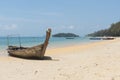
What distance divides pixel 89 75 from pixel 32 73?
8.08 ft

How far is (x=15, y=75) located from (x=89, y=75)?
268 cm

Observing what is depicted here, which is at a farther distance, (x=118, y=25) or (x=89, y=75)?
(x=118, y=25)

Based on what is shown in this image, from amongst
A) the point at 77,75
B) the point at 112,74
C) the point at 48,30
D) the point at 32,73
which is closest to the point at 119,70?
the point at 112,74

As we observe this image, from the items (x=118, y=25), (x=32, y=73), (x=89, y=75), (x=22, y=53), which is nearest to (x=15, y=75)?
(x=32, y=73)

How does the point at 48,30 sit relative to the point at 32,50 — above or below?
above

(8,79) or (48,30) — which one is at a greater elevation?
(48,30)

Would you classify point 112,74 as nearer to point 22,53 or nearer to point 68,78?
point 68,78

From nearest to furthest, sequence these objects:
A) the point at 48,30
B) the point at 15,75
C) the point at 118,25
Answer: the point at 15,75 < the point at 48,30 < the point at 118,25

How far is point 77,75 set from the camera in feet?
31.0

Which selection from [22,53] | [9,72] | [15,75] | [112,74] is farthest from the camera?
[22,53]

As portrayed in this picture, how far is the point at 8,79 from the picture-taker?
9602mm

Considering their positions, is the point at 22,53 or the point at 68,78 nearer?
the point at 68,78

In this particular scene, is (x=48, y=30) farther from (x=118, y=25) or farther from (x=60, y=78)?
(x=118, y=25)

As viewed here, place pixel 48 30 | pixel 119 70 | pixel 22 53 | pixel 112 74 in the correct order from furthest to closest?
pixel 22 53 → pixel 48 30 → pixel 119 70 → pixel 112 74
